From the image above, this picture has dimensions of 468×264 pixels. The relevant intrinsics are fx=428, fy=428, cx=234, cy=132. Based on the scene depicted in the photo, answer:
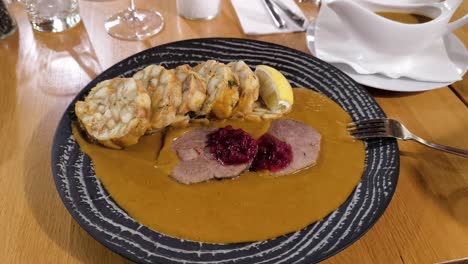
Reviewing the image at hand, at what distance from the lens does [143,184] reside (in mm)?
1081

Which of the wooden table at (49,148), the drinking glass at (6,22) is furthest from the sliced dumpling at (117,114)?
the drinking glass at (6,22)

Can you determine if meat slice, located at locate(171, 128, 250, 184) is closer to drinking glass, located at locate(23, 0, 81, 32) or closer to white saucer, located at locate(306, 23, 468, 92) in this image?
white saucer, located at locate(306, 23, 468, 92)

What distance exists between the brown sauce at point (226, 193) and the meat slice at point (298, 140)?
0.02 metres

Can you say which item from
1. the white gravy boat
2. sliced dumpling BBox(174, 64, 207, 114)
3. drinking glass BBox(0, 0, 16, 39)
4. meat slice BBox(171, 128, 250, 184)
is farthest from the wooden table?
sliced dumpling BBox(174, 64, 207, 114)

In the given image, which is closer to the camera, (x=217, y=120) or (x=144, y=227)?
(x=144, y=227)

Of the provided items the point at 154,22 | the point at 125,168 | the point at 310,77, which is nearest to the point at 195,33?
the point at 154,22

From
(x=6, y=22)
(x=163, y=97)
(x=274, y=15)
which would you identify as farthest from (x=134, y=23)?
(x=163, y=97)

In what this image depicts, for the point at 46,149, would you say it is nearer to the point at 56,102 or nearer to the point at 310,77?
the point at 56,102

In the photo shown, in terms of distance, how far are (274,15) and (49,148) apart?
1034mm

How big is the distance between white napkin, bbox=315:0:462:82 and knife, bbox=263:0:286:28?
0.24 metres

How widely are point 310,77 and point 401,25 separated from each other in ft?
1.06

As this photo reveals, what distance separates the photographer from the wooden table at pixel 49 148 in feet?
3.32

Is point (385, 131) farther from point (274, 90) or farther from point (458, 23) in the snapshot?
point (458, 23)

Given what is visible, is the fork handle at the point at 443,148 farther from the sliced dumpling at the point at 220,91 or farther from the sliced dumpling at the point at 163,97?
the sliced dumpling at the point at 163,97
